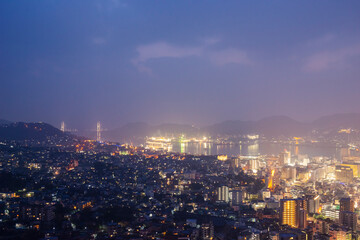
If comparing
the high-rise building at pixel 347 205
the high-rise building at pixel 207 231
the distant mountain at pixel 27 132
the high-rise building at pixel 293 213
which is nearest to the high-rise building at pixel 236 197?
the high-rise building at pixel 293 213

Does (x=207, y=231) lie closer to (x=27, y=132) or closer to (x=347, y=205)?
(x=347, y=205)

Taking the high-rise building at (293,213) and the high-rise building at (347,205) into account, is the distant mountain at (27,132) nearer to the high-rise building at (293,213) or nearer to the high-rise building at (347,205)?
the high-rise building at (293,213)

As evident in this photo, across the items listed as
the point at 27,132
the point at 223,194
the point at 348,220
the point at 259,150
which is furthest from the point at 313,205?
the point at 259,150

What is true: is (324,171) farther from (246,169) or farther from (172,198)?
(172,198)

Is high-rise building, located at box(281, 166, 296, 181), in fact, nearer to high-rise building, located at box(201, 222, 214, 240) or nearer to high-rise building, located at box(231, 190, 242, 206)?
A: high-rise building, located at box(231, 190, 242, 206)

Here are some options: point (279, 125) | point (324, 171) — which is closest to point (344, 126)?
point (279, 125)

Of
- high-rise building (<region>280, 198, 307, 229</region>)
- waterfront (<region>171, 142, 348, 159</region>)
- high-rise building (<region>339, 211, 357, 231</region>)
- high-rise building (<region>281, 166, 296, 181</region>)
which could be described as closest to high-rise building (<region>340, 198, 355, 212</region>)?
high-rise building (<region>339, 211, 357, 231</region>)
